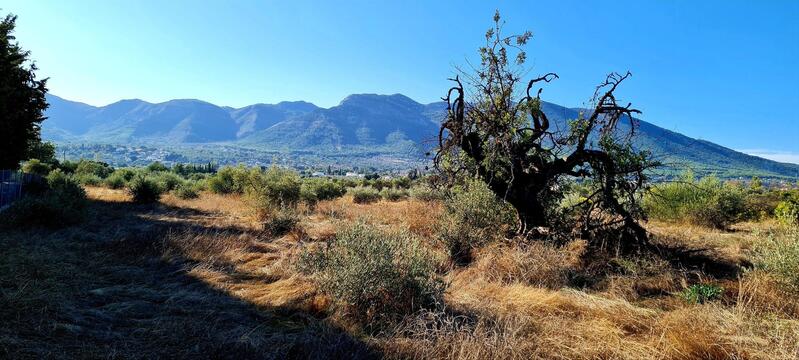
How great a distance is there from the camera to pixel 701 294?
17.5 feet

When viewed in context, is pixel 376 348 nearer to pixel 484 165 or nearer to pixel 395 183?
pixel 484 165

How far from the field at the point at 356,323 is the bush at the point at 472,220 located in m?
0.42

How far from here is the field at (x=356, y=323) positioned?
3615 mm

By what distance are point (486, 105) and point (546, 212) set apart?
2708 mm

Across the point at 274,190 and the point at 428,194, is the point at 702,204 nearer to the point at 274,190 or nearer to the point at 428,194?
the point at 428,194

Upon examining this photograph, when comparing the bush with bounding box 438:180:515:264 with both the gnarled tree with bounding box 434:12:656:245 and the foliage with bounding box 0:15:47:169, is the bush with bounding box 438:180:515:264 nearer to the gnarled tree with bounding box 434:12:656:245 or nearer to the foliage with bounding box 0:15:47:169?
the gnarled tree with bounding box 434:12:656:245

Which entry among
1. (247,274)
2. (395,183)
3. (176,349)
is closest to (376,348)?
(176,349)

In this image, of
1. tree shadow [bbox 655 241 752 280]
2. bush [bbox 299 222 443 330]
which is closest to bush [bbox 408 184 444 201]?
tree shadow [bbox 655 241 752 280]

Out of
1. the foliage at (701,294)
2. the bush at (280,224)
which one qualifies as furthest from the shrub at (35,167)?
the foliage at (701,294)

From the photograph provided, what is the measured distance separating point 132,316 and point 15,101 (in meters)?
12.7

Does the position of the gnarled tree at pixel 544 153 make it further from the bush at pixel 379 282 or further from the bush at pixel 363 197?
the bush at pixel 363 197

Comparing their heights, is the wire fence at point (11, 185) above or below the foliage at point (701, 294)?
below

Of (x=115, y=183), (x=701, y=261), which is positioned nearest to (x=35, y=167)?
(x=115, y=183)

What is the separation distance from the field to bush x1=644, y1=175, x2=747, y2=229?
410 cm
